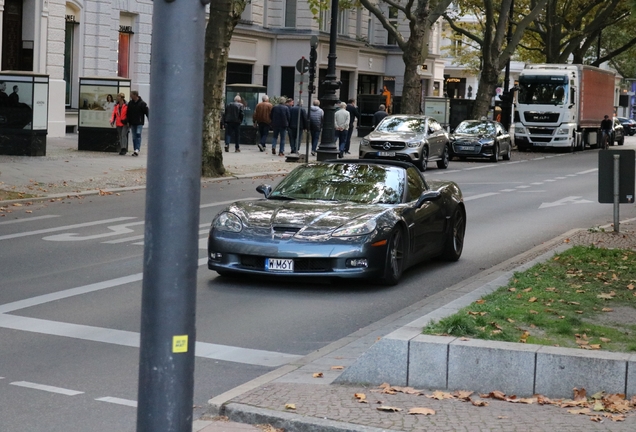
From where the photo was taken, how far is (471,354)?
709 cm

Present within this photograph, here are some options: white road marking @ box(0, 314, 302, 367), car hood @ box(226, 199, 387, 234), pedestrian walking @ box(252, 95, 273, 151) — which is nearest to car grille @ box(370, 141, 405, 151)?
pedestrian walking @ box(252, 95, 273, 151)

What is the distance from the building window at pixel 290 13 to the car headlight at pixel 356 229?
44348 millimetres

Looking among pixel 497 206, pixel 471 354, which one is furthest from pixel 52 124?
pixel 471 354

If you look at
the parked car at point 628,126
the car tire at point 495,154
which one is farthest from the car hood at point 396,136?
the parked car at point 628,126

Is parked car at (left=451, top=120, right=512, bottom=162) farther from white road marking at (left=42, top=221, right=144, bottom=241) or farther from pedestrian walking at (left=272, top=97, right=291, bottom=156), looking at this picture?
white road marking at (left=42, top=221, right=144, bottom=241)

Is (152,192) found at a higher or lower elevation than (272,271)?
higher

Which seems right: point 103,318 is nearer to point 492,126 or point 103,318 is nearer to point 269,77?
point 492,126

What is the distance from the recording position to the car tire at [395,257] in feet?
38.9

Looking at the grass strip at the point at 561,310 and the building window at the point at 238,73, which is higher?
the building window at the point at 238,73

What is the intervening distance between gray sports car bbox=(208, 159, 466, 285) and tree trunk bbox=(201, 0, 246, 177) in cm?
1234

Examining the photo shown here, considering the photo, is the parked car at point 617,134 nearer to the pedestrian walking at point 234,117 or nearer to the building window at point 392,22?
the building window at point 392,22

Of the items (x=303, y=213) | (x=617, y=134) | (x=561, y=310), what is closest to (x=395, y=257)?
(x=303, y=213)

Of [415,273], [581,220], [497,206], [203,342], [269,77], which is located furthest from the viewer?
[269,77]

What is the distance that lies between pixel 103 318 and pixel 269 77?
46.5 metres
